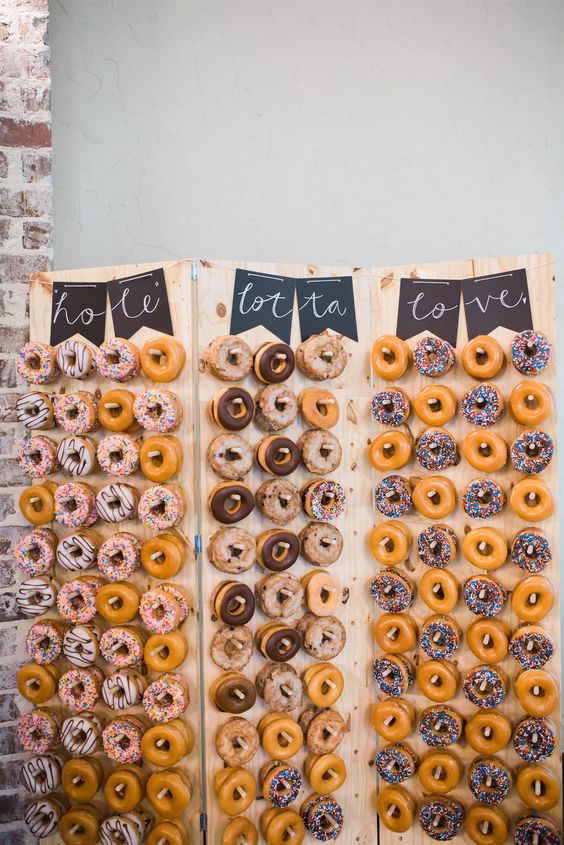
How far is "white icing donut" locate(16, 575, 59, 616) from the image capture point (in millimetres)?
2393

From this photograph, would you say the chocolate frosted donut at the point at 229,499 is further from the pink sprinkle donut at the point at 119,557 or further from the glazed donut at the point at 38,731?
the glazed donut at the point at 38,731

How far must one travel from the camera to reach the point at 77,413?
7.84 feet

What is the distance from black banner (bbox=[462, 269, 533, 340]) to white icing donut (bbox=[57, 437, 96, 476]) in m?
1.51

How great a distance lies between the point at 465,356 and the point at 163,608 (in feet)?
4.72

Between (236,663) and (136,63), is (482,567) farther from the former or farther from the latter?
(136,63)

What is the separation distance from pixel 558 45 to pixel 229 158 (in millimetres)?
1704

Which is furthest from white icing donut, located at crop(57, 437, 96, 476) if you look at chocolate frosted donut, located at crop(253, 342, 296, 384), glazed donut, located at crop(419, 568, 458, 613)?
glazed donut, located at crop(419, 568, 458, 613)

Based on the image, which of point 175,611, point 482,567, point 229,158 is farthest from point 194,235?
point 482,567

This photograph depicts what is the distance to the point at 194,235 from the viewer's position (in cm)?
306

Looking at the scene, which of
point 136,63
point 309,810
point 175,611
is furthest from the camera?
point 136,63

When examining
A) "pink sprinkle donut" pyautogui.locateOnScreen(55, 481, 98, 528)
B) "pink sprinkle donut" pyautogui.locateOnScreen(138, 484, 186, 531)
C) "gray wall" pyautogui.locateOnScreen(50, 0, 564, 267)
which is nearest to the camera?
"pink sprinkle donut" pyautogui.locateOnScreen(138, 484, 186, 531)

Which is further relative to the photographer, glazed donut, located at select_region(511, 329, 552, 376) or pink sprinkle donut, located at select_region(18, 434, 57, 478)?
pink sprinkle donut, located at select_region(18, 434, 57, 478)

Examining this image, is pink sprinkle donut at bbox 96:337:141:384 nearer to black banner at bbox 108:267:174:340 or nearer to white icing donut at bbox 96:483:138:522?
black banner at bbox 108:267:174:340

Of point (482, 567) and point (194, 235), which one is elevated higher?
point (194, 235)
